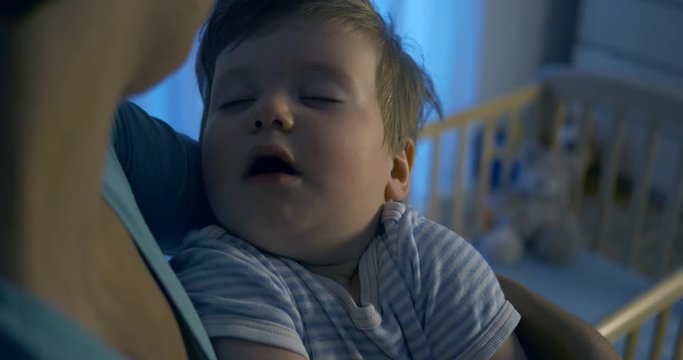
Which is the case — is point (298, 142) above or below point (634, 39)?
above

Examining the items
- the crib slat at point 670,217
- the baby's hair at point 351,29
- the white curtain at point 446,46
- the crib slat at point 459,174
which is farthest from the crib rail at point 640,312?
the white curtain at point 446,46

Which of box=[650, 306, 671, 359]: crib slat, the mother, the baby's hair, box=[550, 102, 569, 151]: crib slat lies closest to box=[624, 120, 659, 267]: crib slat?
box=[550, 102, 569, 151]: crib slat

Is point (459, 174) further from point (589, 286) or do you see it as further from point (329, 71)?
point (329, 71)

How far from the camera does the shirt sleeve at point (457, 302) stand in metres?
0.73

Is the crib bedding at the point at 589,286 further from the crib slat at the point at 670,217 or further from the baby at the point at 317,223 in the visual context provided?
the baby at the point at 317,223

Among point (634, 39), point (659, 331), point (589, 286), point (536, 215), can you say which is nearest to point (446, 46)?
point (634, 39)

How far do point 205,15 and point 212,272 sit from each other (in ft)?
1.05

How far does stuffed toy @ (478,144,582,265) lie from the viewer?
75.9 inches

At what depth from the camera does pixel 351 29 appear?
812 millimetres

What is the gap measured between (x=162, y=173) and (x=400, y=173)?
292 mm

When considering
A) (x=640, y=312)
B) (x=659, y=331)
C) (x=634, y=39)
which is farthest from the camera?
(x=634, y=39)

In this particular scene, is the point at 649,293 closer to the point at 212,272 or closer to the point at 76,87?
the point at 212,272

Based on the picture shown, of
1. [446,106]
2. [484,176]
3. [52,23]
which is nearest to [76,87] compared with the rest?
[52,23]

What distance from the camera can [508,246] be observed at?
6.33ft
